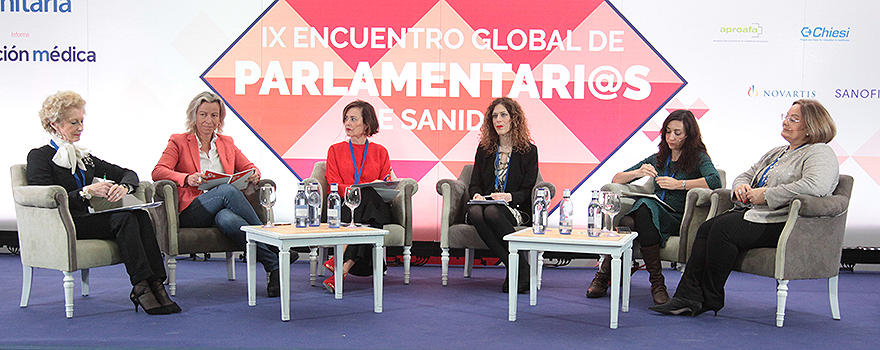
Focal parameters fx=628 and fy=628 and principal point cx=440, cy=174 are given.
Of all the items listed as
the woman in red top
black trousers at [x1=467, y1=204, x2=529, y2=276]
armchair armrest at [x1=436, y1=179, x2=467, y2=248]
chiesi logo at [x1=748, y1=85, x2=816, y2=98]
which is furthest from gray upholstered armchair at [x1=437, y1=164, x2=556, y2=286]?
chiesi logo at [x1=748, y1=85, x2=816, y2=98]

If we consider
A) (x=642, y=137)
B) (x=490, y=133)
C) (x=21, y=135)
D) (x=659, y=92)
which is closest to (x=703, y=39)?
(x=659, y=92)

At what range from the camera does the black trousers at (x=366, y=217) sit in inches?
150

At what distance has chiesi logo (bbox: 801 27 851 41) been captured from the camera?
15.8ft

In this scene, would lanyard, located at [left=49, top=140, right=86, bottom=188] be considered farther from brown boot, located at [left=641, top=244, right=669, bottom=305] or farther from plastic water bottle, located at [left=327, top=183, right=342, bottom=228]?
brown boot, located at [left=641, top=244, right=669, bottom=305]

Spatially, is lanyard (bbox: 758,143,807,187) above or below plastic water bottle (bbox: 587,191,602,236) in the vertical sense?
above

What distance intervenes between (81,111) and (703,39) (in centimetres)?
428

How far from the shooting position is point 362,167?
4.12 meters

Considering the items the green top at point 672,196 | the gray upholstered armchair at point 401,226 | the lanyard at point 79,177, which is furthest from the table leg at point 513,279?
the lanyard at point 79,177

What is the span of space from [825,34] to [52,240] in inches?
209

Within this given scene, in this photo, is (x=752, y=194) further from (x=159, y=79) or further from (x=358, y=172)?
(x=159, y=79)

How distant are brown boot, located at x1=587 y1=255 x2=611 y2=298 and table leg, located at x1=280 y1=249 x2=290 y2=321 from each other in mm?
1716

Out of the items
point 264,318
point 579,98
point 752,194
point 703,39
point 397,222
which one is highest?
point 703,39

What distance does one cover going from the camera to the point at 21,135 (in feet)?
16.8

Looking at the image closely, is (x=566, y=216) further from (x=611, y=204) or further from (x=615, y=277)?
(x=615, y=277)
